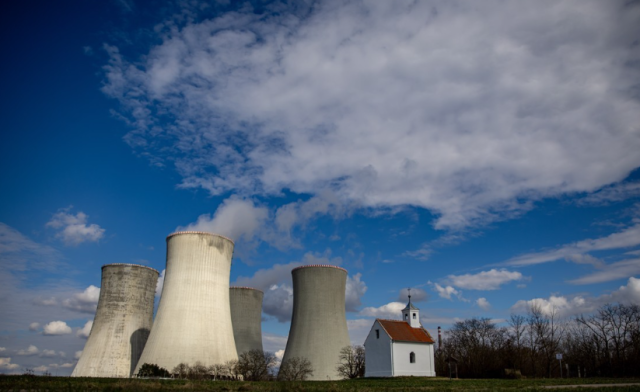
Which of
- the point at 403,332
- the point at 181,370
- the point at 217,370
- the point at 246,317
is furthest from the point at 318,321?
the point at 246,317

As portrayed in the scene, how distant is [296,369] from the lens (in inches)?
1270

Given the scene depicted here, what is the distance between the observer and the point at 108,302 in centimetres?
3397

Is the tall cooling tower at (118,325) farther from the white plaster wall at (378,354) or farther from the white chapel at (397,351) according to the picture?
the white chapel at (397,351)

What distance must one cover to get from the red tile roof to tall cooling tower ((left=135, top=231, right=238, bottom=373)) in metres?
10.2

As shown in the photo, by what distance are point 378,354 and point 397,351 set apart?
4.52ft

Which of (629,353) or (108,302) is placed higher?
(108,302)

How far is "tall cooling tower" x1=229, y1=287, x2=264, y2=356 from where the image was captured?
40344 millimetres

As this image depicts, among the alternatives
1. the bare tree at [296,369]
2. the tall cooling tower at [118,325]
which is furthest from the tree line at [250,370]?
the tall cooling tower at [118,325]

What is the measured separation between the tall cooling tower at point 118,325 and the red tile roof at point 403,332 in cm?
1824

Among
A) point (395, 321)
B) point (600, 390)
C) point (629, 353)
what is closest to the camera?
point (600, 390)

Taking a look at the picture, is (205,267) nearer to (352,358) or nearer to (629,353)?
(352,358)

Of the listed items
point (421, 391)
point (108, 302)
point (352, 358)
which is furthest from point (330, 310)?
point (421, 391)

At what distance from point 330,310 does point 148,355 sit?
12.5 m

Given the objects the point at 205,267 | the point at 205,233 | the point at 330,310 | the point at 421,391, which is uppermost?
the point at 205,233
